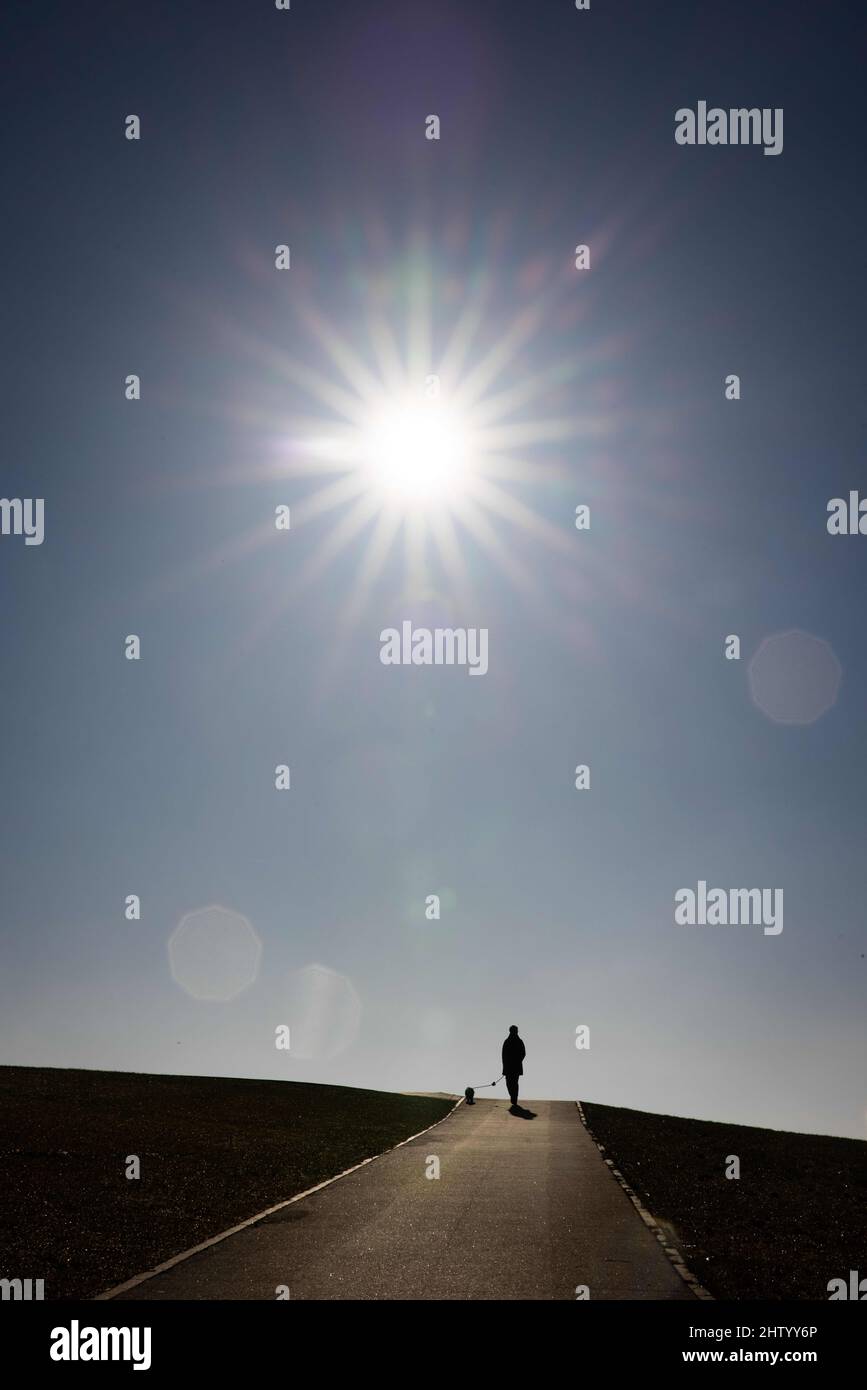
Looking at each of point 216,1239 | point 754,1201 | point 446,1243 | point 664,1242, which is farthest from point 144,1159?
point 754,1201

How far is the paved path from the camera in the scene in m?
10.1

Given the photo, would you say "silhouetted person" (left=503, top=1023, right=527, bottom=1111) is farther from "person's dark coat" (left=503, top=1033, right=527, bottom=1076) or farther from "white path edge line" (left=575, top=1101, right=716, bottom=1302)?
"white path edge line" (left=575, top=1101, right=716, bottom=1302)

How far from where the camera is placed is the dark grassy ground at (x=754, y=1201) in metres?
11.7

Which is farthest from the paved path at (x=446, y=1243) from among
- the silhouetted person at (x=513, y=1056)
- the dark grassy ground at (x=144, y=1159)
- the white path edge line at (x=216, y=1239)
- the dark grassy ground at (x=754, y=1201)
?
the silhouetted person at (x=513, y=1056)

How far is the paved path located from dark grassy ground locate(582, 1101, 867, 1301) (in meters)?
0.64

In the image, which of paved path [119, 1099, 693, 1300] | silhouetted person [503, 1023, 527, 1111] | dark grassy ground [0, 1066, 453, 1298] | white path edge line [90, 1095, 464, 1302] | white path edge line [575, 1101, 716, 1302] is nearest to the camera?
white path edge line [90, 1095, 464, 1302]

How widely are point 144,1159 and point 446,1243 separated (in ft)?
25.7

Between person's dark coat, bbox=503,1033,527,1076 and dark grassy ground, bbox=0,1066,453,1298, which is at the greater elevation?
person's dark coat, bbox=503,1033,527,1076

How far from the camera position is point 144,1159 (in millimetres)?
18250

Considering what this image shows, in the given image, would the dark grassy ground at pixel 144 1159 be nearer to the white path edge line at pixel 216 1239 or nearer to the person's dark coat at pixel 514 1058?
the white path edge line at pixel 216 1239

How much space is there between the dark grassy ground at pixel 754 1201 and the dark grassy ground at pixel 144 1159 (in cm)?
544

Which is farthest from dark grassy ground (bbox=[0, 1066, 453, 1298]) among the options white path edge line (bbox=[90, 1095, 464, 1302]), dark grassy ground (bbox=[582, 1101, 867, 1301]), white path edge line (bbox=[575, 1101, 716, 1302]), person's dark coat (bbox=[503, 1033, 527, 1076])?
dark grassy ground (bbox=[582, 1101, 867, 1301])
